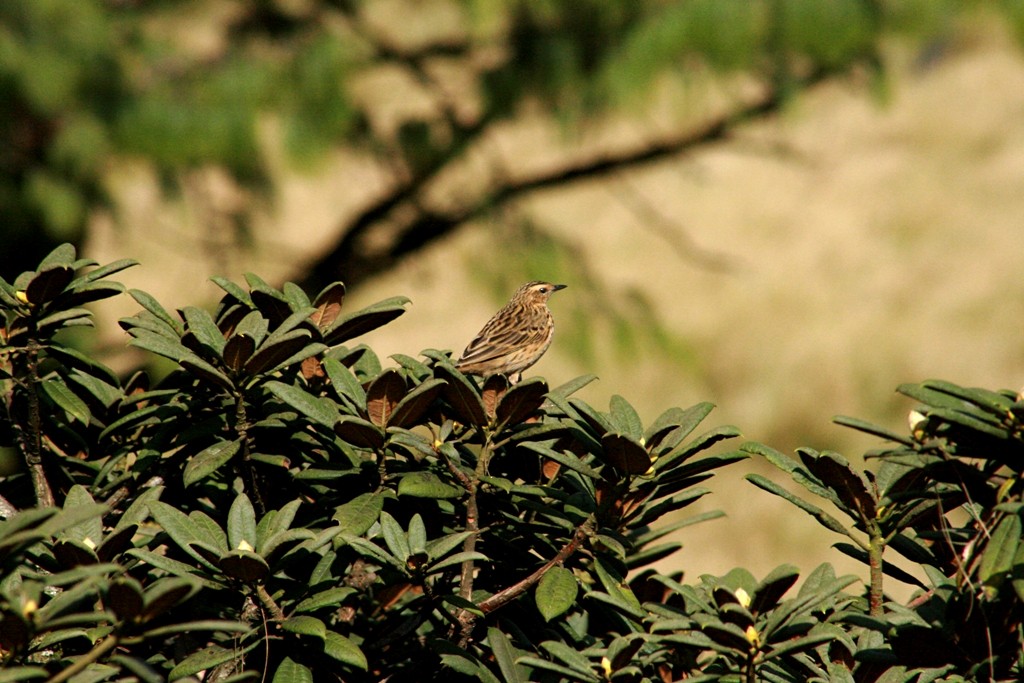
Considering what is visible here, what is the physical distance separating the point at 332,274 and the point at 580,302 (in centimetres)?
186

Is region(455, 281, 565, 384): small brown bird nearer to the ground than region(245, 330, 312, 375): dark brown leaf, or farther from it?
farther from it

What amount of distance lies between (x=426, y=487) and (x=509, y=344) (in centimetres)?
277

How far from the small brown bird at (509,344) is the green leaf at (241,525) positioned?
2565 millimetres

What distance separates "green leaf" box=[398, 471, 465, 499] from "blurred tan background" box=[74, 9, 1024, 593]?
4.10 metres

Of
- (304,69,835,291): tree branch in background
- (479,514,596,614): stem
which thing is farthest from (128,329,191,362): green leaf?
(304,69,835,291): tree branch in background

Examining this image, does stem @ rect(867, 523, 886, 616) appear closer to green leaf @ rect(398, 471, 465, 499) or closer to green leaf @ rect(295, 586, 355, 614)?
green leaf @ rect(398, 471, 465, 499)

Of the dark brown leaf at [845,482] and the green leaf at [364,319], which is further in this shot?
the green leaf at [364,319]

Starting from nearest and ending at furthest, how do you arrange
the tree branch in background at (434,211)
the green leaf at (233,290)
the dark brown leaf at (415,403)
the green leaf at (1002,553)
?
1. the green leaf at (1002,553)
2. the dark brown leaf at (415,403)
3. the green leaf at (233,290)
4. the tree branch in background at (434,211)

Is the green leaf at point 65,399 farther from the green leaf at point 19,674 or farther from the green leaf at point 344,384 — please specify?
the green leaf at point 19,674

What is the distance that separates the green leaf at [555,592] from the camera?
1498 mm

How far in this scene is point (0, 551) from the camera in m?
1.23

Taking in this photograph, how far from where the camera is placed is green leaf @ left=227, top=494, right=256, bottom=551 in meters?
1.44

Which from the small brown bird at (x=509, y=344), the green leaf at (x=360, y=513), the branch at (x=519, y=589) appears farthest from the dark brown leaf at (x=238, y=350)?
the small brown bird at (x=509, y=344)

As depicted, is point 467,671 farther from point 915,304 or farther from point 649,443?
point 915,304
